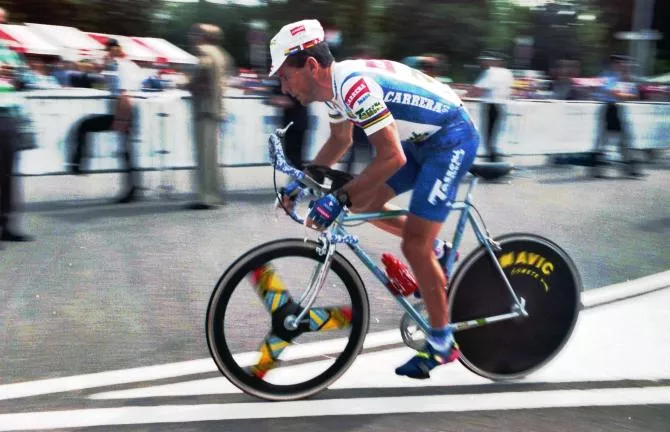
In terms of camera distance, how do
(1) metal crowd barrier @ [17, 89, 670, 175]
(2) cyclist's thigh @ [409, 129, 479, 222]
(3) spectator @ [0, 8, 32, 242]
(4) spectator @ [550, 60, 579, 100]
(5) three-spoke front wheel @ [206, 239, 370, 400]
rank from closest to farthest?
(5) three-spoke front wheel @ [206, 239, 370, 400]
(2) cyclist's thigh @ [409, 129, 479, 222]
(3) spectator @ [0, 8, 32, 242]
(1) metal crowd barrier @ [17, 89, 670, 175]
(4) spectator @ [550, 60, 579, 100]

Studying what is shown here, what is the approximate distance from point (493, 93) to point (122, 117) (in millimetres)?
6089

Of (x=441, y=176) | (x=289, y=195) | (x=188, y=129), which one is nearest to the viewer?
(x=289, y=195)

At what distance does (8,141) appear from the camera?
6.93m

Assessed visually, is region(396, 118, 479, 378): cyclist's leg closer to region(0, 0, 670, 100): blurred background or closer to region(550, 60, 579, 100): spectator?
region(550, 60, 579, 100): spectator

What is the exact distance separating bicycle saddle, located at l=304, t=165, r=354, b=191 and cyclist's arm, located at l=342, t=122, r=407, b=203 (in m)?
0.16

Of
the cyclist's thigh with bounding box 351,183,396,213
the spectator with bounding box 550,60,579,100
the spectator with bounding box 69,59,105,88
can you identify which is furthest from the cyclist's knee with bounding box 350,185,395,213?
the spectator with bounding box 550,60,579,100

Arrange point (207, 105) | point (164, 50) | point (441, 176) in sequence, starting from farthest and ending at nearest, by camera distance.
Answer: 1. point (164, 50)
2. point (207, 105)
3. point (441, 176)

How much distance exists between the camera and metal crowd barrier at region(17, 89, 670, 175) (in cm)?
981

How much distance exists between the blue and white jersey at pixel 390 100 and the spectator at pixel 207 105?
485 centimetres

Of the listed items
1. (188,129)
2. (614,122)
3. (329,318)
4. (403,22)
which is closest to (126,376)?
(329,318)

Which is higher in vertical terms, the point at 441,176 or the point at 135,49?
the point at 441,176

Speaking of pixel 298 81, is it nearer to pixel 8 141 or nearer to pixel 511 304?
pixel 511 304

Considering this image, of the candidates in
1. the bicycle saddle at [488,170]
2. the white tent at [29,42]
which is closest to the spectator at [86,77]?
the white tent at [29,42]

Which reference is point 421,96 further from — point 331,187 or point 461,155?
point 331,187
